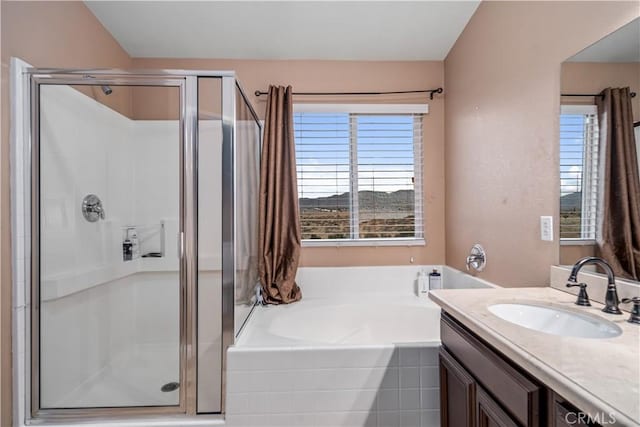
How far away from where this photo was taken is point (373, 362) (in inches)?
57.1

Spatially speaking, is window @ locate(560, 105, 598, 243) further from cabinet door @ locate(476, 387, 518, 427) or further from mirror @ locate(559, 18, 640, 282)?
cabinet door @ locate(476, 387, 518, 427)

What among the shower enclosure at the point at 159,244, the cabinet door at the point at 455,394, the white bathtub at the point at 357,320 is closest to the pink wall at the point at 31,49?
the shower enclosure at the point at 159,244

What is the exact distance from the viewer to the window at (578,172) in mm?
1157

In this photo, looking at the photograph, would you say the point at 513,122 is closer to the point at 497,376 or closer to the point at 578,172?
the point at 578,172

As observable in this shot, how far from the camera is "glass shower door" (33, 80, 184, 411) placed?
60.7 inches

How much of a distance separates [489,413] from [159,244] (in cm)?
→ 186

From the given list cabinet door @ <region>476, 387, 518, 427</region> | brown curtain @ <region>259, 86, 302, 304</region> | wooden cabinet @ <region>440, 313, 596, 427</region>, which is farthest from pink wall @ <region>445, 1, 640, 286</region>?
brown curtain @ <region>259, 86, 302, 304</region>

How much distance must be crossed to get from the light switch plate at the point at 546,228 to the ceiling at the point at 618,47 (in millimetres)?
633

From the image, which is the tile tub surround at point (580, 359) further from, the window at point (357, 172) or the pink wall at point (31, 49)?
the pink wall at point (31, 49)

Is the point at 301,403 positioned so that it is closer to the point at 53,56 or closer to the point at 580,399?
the point at 580,399

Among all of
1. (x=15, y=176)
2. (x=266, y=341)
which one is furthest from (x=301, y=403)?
(x=15, y=176)

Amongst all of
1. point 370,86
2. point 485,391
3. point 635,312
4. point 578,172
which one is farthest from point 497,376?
point 370,86

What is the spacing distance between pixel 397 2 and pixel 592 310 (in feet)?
6.05

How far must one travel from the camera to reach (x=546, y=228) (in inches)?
54.9
